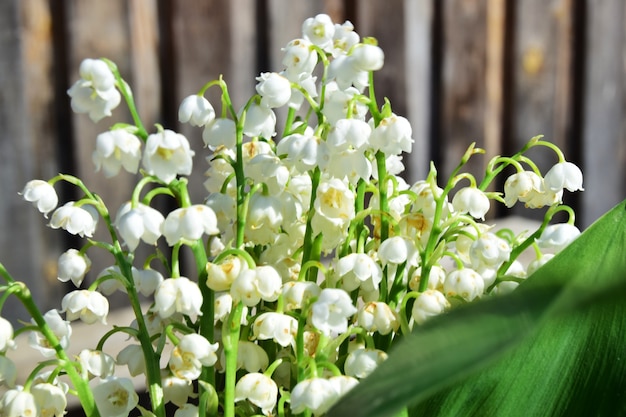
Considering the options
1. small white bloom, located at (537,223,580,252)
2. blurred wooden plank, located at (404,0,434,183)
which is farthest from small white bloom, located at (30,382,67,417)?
blurred wooden plank, located at (404,0,434,183)

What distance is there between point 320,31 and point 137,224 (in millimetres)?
238

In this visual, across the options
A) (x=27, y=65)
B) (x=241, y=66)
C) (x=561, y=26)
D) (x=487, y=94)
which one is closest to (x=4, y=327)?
(x=27, y=65)

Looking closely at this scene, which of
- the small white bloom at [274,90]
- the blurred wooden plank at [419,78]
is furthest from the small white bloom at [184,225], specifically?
the blurred wooden plank at [419,78]

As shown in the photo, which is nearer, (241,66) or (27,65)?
(27,65)

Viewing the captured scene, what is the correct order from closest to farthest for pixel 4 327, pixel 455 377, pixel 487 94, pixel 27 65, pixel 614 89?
pixel 455 377 < pixel 4 327 < pixel 27 65 < pixel 487 94 < pixel 614 89

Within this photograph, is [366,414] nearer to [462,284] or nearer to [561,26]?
[462,284]

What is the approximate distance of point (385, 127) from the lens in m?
0.63

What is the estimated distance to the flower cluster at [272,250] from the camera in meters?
0.59

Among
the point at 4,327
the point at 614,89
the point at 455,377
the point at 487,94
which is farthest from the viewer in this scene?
the point at 614,89

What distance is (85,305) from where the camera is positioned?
64cm

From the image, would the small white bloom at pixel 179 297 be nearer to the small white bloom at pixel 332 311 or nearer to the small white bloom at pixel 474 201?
the small white bloom at pixel 332 311

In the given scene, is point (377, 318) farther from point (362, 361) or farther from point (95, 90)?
point (95, 90)

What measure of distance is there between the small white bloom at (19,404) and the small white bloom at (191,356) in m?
0.09

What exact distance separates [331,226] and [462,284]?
0.10 meters
